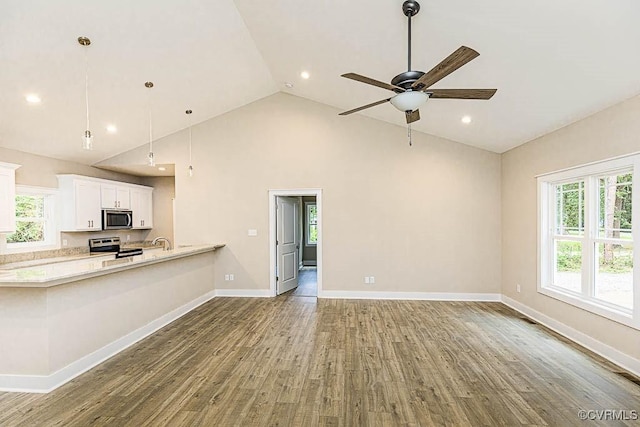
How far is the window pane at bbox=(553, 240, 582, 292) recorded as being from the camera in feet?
13.9

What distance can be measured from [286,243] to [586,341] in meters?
4.81

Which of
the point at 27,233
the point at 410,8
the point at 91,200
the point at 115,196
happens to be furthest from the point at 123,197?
the point at 410,8

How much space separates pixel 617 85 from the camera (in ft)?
10.2

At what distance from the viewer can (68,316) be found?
310cm

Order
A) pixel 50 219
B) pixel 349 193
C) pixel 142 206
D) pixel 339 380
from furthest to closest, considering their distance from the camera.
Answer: pixel 142 206 → pixel 349 193 → pixel 50 219 → pixel 339 380

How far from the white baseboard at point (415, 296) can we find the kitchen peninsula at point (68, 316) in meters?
3.08

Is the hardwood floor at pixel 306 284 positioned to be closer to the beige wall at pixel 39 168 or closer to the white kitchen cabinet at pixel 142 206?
the white kitchen cabinet at pixel 142 206

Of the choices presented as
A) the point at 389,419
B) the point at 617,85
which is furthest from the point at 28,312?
the point at 617,85

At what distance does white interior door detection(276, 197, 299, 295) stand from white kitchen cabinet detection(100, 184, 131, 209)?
3.17 meters

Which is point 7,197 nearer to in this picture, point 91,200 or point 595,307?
point 91,200

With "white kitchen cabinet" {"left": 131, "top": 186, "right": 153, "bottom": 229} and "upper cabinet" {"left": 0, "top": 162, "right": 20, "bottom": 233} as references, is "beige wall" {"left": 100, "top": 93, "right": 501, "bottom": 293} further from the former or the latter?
"upper cabinet" {"left": 0, "top": 162, "right": 20, "bottom": 233}

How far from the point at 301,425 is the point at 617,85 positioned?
3.92m

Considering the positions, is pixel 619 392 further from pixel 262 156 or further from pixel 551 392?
pixel 262 156

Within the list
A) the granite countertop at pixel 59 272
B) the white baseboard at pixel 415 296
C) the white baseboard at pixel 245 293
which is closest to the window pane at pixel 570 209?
the white baseboard at pixel 415 296
